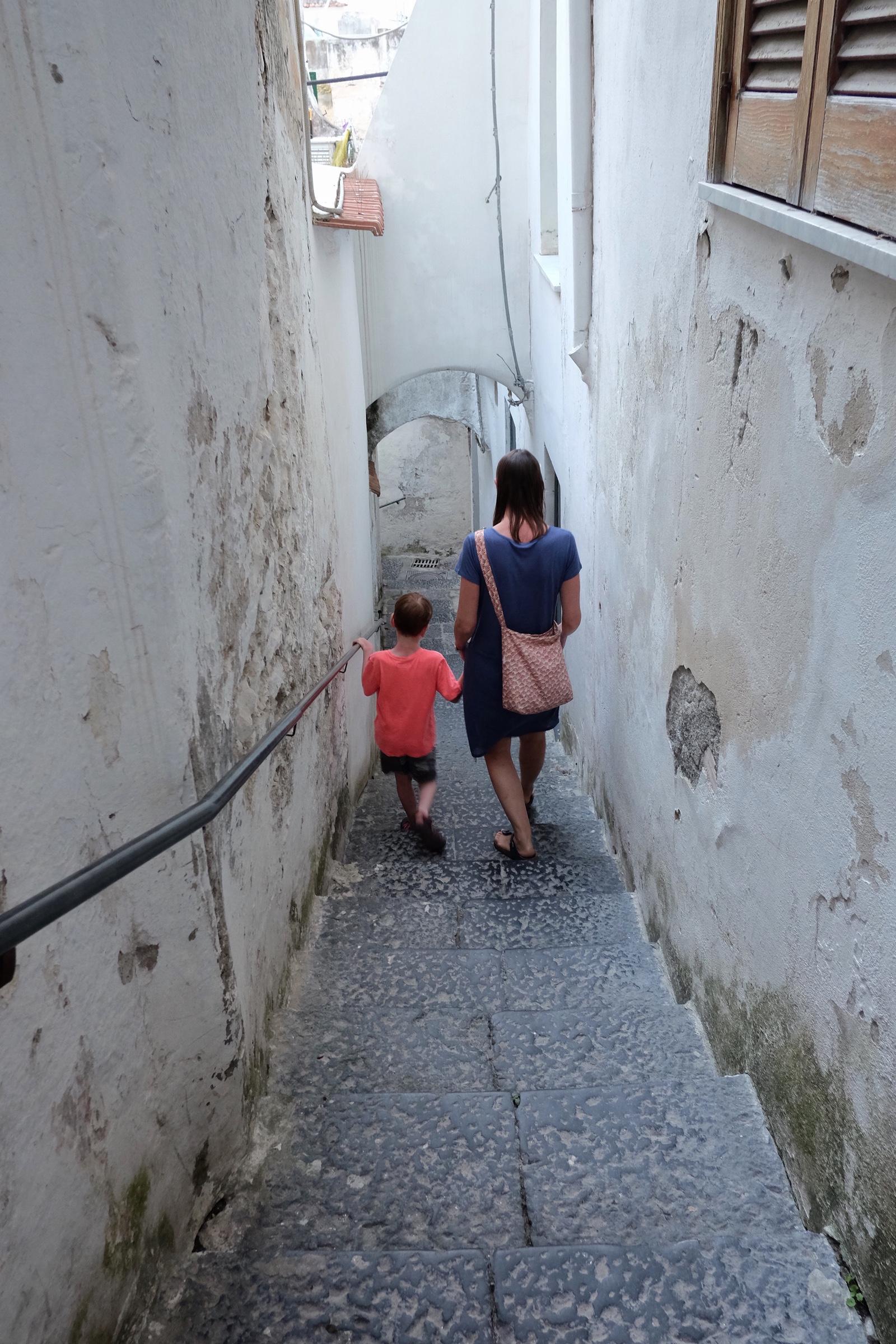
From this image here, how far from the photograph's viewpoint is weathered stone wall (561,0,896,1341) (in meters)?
1.42

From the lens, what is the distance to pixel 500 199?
7594 millimetres

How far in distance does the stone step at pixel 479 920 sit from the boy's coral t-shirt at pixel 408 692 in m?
0.67

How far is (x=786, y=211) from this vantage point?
1.66 metres

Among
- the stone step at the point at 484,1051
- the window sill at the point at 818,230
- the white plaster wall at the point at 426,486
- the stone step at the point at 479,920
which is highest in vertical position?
the window sill at the point at 818,230

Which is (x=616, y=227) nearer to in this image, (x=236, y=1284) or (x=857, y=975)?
(x=857, y=975)

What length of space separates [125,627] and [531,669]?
2.21 metres

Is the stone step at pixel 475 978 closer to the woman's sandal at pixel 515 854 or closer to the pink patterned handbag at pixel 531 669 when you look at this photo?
the woman's sandal at pixel 515 854

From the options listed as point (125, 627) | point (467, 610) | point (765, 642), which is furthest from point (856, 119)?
point (467, 610)

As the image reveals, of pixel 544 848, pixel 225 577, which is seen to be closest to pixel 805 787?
pixel 225 577

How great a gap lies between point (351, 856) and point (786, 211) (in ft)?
9.81

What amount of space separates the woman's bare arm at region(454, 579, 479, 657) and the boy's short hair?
0.76 feet

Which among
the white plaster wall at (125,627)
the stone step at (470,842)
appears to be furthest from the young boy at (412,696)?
the white plaster wall at (125,627)

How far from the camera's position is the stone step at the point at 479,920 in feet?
10.4

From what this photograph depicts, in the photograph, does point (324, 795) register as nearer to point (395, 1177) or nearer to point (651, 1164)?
point (395, 1177)
